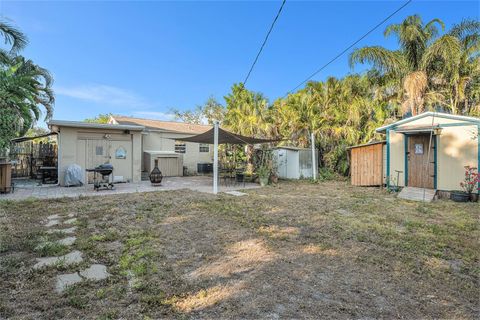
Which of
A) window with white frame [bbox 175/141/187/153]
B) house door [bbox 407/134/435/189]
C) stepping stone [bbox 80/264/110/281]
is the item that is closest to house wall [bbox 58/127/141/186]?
window with white frame [bbox 175/141/187/153]

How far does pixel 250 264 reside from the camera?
321 centimetres

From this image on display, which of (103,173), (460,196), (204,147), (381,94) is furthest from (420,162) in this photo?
(204,147)

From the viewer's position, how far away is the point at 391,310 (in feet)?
7.43

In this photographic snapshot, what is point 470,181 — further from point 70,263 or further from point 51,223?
point 51,223

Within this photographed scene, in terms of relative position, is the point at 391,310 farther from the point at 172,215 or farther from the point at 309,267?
the point at 172,215

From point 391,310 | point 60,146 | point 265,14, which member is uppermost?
point 265,14

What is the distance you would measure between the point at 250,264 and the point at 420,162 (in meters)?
8.91

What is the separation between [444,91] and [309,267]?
1195 centimetres

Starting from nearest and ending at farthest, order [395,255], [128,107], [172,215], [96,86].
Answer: [395,255] → [172,215] → [96,86] → [128,107]

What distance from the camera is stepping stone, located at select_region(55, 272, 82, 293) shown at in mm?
2600

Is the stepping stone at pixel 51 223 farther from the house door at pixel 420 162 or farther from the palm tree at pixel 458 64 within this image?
the palm tree at pixel 458 64

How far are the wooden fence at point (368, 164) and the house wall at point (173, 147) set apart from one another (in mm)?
10492

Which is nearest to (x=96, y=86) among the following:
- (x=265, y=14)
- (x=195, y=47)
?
(x=195, y=47)

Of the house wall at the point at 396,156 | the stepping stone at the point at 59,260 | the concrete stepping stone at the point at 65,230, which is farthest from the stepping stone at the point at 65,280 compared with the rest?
the house wall at the point at 396,156
